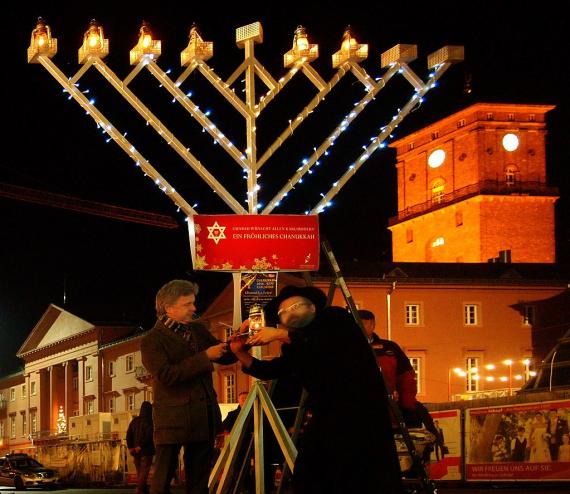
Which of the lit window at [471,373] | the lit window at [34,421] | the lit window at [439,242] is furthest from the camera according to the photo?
the lit window at [34,421]

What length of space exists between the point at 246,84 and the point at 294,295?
681 centimetres

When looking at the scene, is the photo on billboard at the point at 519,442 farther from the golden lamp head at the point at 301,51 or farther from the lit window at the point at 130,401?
the lit window at the point at 130,401

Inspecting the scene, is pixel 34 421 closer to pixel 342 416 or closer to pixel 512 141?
pixel 512 141

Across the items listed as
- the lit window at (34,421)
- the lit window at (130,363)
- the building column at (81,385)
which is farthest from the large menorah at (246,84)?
the lit window at (34,421)

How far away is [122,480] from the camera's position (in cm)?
3088

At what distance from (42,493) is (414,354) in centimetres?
3404

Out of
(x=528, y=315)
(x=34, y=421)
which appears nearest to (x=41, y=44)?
(x=528, y=315)

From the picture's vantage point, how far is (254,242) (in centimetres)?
1141

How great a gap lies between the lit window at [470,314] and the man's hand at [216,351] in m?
55.1

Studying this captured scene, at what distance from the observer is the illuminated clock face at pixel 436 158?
89812mm

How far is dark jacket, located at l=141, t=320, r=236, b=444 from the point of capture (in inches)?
290

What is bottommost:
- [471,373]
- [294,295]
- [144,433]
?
[144,433]

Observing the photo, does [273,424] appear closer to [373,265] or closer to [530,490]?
[530,490]

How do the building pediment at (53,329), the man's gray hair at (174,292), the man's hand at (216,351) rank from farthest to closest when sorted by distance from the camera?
the building pediment at (53,329), the man's gray hair at (174,292), the man's hand at (216,351)
